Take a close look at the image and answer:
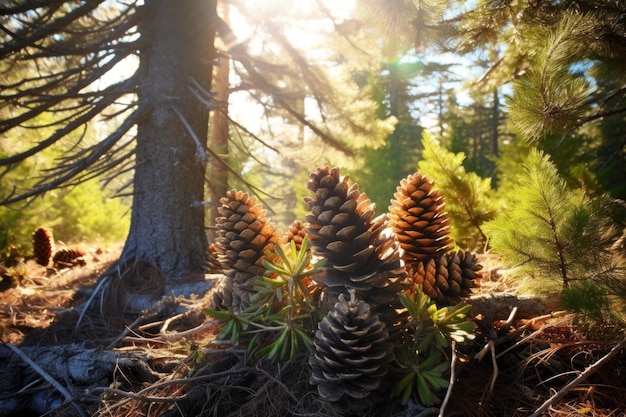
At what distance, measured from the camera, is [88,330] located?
2.61 m

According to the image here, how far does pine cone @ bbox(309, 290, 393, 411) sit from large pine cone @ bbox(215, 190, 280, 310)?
1.98 ft

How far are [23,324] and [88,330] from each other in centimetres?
50

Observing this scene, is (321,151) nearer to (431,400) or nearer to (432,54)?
(432,54)

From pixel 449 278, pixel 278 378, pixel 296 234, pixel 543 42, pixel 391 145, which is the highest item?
pixel 391 145

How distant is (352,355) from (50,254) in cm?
512

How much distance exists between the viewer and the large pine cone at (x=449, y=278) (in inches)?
62.1

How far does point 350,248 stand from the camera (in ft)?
4.73

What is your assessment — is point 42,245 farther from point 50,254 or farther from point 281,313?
point 281,313

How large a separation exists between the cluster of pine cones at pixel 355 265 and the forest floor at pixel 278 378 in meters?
0.16

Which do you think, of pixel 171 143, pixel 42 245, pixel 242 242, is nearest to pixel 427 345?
pixel 242 242

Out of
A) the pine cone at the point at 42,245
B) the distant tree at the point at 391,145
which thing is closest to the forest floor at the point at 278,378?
the pine cone at the point at 42,245

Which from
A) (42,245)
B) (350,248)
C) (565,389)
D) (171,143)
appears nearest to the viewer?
(565,389)

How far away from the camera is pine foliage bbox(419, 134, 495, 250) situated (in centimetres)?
292

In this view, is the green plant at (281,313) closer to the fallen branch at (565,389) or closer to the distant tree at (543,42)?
the fallen branch at (565,389)
